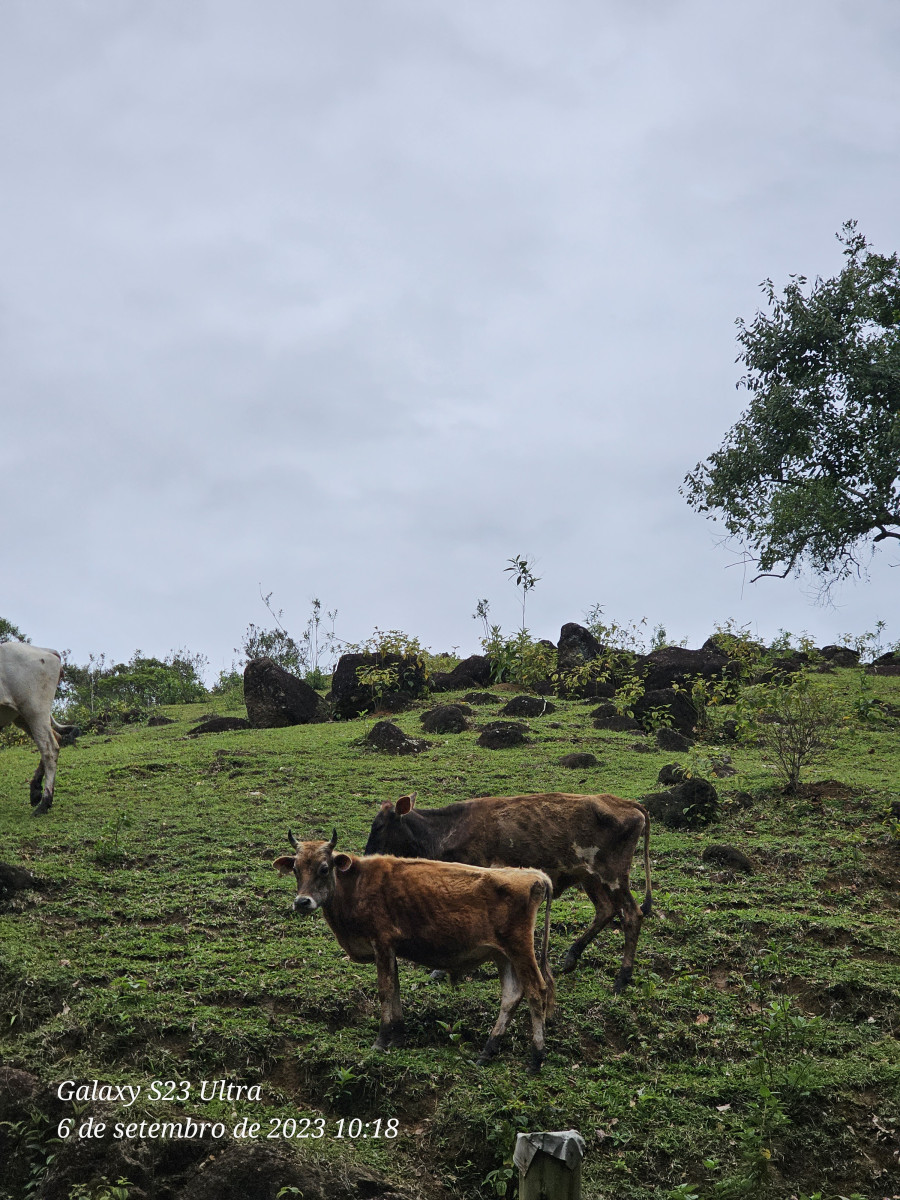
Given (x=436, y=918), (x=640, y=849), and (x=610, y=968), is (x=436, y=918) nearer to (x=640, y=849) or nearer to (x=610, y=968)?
(x=610, y=968)

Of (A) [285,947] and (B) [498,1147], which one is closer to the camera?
(B) [498,1147]

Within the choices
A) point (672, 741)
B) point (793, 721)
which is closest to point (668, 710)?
point (672, 741)

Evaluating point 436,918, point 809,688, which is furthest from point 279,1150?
point 809,688

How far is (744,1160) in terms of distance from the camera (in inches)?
225

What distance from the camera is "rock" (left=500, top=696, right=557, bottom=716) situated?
19.6 m

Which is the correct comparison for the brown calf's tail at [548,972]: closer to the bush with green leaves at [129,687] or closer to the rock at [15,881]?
the rock at [15,881]

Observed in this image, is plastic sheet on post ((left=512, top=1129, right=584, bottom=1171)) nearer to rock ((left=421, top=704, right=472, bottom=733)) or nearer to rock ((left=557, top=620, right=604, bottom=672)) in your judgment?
rock ((left=421, top=704, right=472, bottom=733))

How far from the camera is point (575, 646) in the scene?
23969 millimetres

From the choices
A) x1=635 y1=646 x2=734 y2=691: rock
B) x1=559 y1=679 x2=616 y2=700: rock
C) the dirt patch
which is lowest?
the dirt patch

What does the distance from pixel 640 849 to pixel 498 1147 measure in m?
5.49

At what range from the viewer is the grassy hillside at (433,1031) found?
18.7ft

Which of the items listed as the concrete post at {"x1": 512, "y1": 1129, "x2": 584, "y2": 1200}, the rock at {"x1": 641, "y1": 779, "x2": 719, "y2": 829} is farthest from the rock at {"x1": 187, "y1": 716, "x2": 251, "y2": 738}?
the concrete post at {"x1": 512, "y1": 1129, "x2": 584, "y2": 1200}

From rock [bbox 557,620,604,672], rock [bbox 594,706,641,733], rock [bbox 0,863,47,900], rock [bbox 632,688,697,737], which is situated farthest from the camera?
rock [bbox 557,620,604,672]

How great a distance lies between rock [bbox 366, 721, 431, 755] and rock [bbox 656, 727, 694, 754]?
3.83 meters
